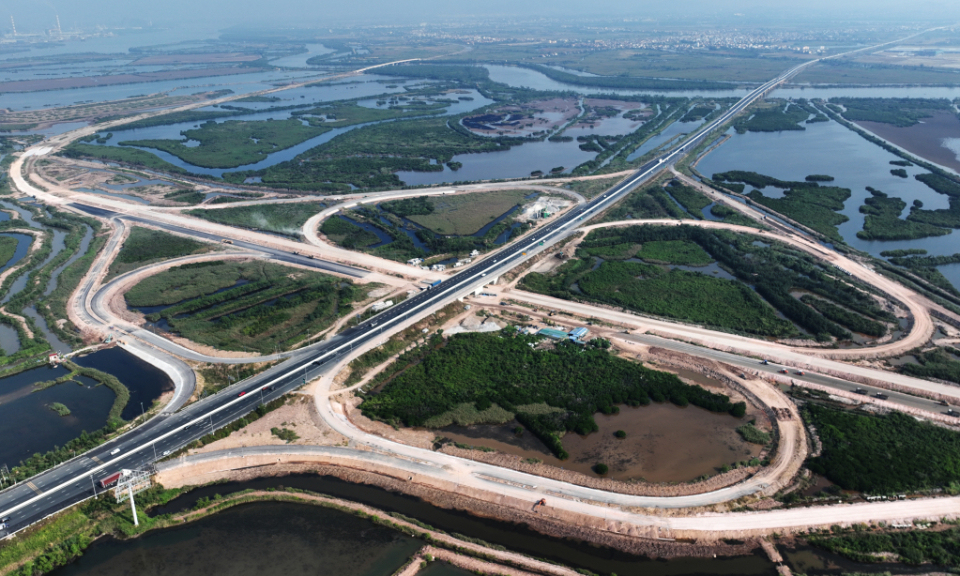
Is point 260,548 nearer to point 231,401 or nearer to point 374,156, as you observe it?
point 231,401

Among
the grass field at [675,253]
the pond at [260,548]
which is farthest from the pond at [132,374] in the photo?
the grass field at [675,253]

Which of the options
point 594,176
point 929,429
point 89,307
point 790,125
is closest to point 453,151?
point 594,176

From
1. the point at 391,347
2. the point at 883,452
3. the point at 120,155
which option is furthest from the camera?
the point at 120,155

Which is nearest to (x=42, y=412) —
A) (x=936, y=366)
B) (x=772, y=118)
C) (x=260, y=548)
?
(x=260, y=548)

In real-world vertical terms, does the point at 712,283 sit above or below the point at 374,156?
below

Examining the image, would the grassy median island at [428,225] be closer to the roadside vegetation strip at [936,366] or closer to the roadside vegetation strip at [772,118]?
the roadside vegetation strip at [936,366]

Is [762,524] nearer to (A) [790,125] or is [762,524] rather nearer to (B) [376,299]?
(B) [376,299]

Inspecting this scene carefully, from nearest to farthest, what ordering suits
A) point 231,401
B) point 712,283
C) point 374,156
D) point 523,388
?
point 231,401, point 523,388, point 712,283, point 374,156

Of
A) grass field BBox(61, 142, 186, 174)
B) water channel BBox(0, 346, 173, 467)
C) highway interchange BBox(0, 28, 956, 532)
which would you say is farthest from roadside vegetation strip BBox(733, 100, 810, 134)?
water channel BBox(0, 346, 173, 467)
